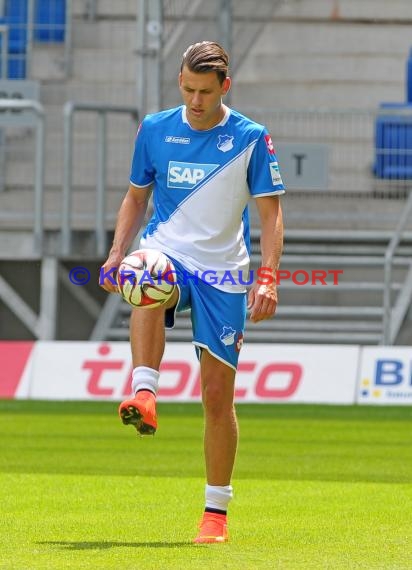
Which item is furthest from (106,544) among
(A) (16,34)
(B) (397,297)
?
(A) (16,34)

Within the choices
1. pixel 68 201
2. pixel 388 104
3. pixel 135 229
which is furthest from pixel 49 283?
pixel 135 229

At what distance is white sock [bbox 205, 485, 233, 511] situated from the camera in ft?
22.5

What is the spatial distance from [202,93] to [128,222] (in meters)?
0.70

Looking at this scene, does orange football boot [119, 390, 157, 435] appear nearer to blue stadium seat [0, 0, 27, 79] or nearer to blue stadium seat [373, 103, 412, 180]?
blue stadium seat [373, 103, 412, 180]

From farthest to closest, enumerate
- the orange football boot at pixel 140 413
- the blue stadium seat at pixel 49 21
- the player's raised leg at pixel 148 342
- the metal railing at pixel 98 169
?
the blue stadium seat at pixel 49 21 < the metal railing at pixel 98 169 < the player's raised leg at pixel 148 342 < the orange football boot at pixel 140 413

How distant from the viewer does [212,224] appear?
22.6 ft

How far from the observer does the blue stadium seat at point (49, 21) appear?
22391 mm

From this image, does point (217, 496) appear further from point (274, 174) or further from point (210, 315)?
point (274, 174)

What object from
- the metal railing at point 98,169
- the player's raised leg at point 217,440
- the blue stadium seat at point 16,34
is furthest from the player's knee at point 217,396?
the blue stadium seat at point 16,34

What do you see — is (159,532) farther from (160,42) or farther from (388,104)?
(388,104)

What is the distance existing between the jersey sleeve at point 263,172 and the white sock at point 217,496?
51.5 inches

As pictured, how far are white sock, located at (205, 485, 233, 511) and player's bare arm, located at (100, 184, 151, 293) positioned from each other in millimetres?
989

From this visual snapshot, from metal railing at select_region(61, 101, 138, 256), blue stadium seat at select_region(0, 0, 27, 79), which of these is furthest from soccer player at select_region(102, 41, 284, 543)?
blue stadium seat at select_region(0, 0, 27, 79)

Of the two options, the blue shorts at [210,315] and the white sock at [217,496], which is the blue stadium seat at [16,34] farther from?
the white sock at [217,496]
